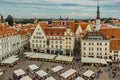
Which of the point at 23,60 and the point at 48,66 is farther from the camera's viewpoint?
the point at 23,60

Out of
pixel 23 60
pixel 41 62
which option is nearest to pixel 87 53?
pixel 41 62

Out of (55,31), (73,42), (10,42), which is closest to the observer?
(10,42)

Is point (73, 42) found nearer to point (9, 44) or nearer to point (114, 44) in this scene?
point (114, 44)

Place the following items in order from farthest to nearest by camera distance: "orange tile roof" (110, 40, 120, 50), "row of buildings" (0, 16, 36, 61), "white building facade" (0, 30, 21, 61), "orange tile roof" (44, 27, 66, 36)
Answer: "orange tile roof" (44, 27, 66, 36) → "orange tile roof" (110, 40, 120, 50) → "row of buildings" (0, 16, 36, 61) → "white building facade" (0, 30, 21, 61)

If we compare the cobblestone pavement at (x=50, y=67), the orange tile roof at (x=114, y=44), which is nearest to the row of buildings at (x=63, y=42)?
the orange tile roof at (x=114, y=44)

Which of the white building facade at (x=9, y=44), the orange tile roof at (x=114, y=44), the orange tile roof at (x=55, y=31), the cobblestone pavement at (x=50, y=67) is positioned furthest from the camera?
the orange tile roof at (x=55, y=31)

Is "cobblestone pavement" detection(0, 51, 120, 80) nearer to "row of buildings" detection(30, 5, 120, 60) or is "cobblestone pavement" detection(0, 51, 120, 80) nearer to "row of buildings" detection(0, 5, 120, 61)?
"row of buildings" detection(0, 5, 120, 61)

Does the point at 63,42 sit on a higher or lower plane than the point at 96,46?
higher

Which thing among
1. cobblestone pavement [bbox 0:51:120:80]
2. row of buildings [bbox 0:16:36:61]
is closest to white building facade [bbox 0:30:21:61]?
row of buildings [bbox 0:16:36:61]

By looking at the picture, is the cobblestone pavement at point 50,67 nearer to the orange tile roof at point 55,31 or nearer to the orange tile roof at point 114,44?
the orange tile roof at point 114,44

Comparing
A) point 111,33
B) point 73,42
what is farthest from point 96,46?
point 111,33

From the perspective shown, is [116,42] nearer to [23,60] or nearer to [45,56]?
[45,56]
